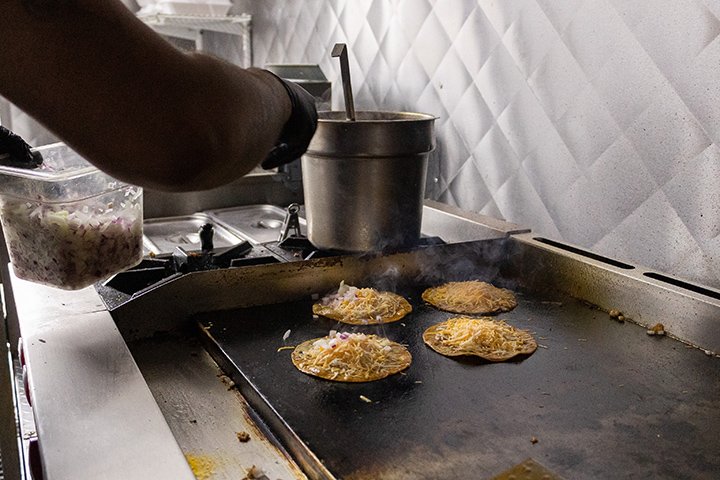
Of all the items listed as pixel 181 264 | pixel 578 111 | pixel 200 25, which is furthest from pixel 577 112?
pixel 200 25

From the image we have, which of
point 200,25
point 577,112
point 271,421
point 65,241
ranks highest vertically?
point 200,25

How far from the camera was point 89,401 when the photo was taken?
2.99 feet

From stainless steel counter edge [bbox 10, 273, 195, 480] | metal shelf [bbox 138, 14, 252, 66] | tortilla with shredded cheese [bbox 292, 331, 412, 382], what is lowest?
tortilla with shredded cheese [bbox 292, 331, 412, 382]

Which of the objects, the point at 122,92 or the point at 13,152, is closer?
the point at 122,92

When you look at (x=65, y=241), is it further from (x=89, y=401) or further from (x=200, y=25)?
(x=200, y=25)

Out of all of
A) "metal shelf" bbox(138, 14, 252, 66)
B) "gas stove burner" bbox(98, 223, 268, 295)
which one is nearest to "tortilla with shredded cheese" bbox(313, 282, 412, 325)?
"gas stove burner" bbox(98, 223, 268, 295)

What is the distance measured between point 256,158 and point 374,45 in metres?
1.86

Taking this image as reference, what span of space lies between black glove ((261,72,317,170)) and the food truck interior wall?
0.91m

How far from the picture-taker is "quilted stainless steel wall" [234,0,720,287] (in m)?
1.44

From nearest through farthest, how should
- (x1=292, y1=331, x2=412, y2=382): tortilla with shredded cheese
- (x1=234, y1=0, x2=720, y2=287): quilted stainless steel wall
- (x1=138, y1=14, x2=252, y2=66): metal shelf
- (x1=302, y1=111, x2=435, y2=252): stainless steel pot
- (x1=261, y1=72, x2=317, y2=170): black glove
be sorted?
(x1=261, y1=72, x2=317, y2=170): black glove < (x1=292, y1=331, x2=412, y2=382): tortilla with shredded cheese < (x1=234, y1=0, x2=720, y2=287): quilted stainless steel wall < (x1=302, y1=111, x2=435, y2=252): stainless steel pot < (x1=138, y1=14, x2=252, y2=66): metal shelf

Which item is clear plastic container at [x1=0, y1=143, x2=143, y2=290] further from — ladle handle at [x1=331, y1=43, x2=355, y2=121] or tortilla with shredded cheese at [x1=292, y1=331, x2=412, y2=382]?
ladle handle at [x1=331, y1=43, x2=355, y2=121]

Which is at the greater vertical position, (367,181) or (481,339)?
(367,181)

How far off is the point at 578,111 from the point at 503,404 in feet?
3.24

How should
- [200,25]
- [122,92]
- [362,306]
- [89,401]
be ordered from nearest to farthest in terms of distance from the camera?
[122,92] → [89,401] → [362,306] → [200,25]
